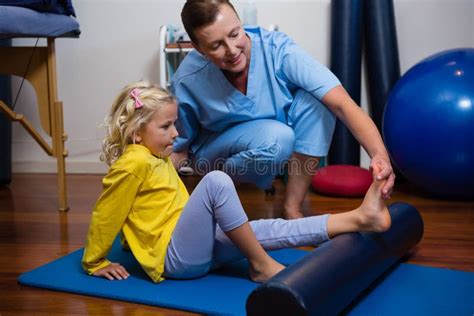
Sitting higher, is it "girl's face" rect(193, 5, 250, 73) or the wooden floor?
"girl's face" rect(193, 5, 250, 73)

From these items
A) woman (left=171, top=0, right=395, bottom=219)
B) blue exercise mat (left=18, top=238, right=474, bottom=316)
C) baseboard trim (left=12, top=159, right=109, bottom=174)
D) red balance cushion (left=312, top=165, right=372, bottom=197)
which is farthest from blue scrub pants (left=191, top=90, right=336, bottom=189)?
baseboard trim (left=12, top=159, right=109, bottom=174)

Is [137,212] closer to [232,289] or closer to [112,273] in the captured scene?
[112,273]

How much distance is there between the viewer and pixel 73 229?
2.03m

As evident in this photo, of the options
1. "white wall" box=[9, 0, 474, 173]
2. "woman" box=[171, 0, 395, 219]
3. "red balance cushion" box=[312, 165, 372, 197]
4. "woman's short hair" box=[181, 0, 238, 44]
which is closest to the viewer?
"woman's short hair" box=[181, 0, 238, 44]

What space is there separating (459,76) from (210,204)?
1304 millimetres

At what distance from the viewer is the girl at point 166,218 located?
4.63ft

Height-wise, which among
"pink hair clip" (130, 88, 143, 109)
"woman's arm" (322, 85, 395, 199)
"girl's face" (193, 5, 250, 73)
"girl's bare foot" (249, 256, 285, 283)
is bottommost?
"girl's bare foot" (249, 256, 285, 283)

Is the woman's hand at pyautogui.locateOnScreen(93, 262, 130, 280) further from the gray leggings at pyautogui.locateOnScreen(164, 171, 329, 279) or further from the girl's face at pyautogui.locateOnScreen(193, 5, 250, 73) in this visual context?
the girl's face at pyautogui.locateOnScreen(193, 5, 250, 73)

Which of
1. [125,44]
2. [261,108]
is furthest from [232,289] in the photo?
[125,44]

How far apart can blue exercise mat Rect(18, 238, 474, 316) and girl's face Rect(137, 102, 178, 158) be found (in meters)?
0.34

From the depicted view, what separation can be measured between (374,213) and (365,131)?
271 mm

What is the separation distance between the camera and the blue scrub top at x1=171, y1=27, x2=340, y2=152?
185 centimetres

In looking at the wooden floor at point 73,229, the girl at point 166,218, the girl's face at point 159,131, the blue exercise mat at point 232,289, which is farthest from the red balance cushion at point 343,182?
the girl's face at point 159,131

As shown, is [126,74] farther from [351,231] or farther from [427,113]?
[351,231]
